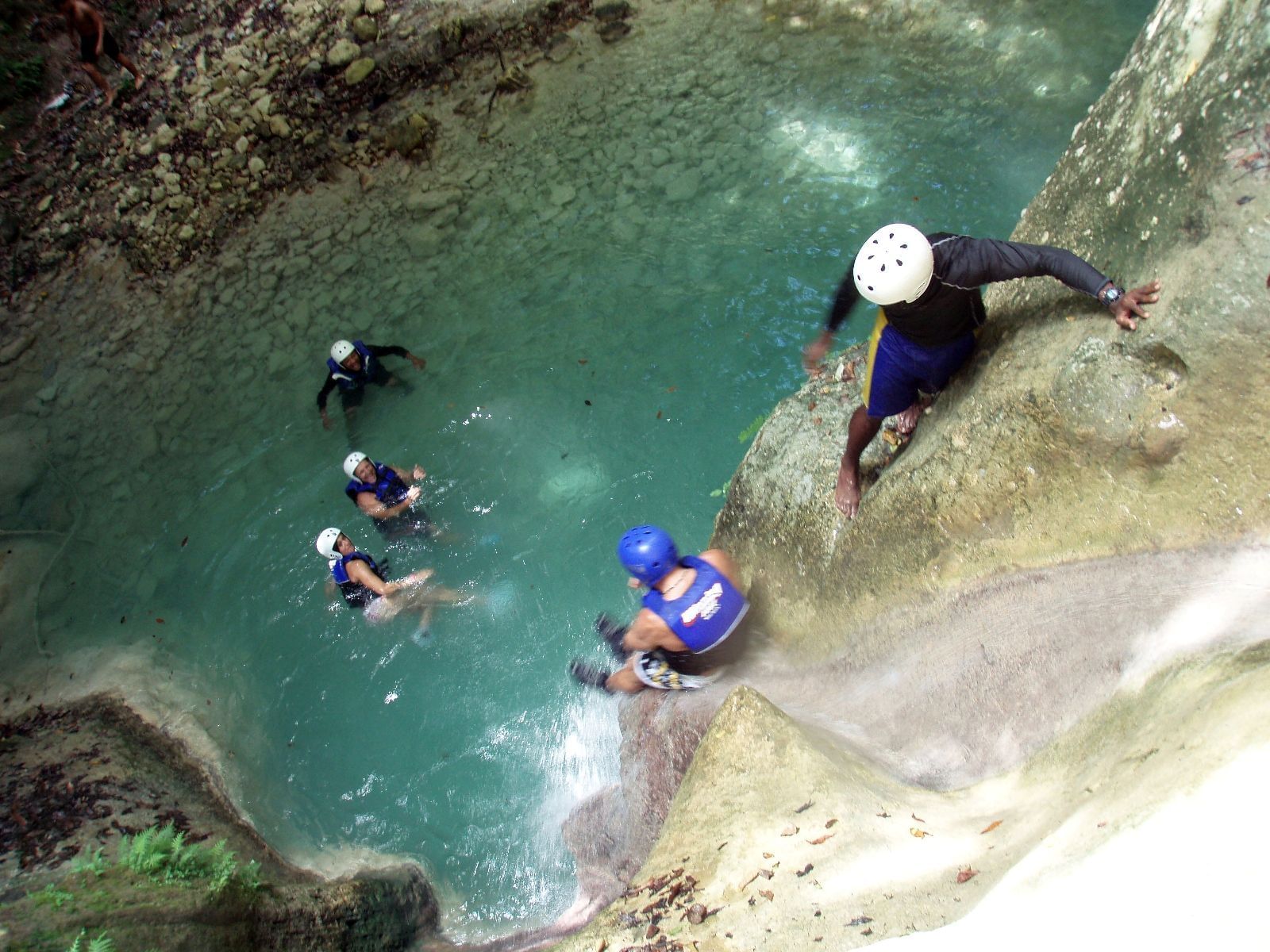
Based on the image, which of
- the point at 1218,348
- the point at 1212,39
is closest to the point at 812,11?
the point at 1212,39

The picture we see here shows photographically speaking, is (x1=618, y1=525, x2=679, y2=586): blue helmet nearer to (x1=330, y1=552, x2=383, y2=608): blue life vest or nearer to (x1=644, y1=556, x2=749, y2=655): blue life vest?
(x1=644, y1=556, x2=749, y2=655): blue life vest

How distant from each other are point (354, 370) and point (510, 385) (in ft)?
5.02

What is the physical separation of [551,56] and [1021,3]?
5608mm

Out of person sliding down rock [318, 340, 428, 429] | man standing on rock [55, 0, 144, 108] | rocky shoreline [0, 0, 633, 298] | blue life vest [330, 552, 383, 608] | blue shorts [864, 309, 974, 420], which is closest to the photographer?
blue shorts [864, 309, 974, 420]

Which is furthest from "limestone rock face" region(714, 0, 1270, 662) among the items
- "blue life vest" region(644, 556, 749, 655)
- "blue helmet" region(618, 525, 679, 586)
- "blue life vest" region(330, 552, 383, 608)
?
"blue life vest" region(330, 552, 383, 608)

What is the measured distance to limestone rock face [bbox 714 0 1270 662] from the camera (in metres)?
2.84

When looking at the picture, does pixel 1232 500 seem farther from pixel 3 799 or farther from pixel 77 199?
pixel 77 199

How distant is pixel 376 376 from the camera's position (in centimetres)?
820

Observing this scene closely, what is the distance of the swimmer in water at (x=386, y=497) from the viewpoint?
Answer: 703 centimetres

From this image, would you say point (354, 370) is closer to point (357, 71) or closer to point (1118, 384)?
point (357, 71)

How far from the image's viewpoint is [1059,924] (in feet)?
6.78

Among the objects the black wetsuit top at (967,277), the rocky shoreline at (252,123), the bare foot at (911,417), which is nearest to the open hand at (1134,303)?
the black wetsuit top at (967,277)

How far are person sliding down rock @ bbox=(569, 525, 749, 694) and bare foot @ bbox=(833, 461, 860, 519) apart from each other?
2.53ft

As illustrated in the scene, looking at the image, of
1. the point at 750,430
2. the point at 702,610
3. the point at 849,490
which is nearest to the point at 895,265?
the point at 849,490
